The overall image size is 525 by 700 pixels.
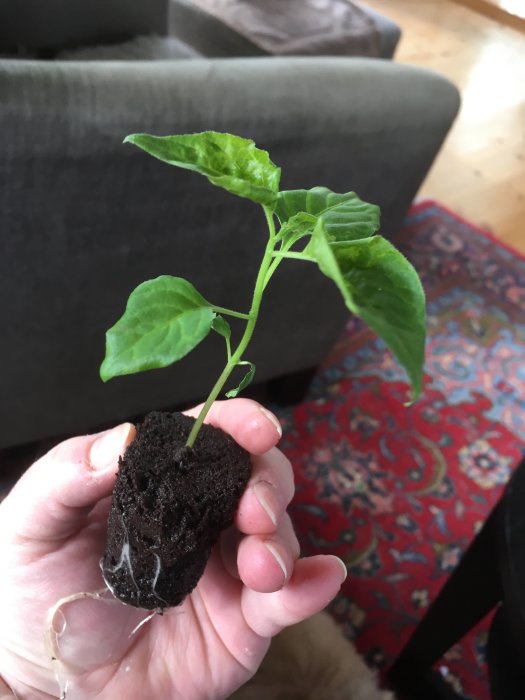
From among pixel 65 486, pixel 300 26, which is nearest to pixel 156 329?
pixel 65 486

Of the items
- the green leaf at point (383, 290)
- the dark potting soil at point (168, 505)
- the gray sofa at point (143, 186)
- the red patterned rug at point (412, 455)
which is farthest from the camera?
the red patterned rug at point (412, 455)

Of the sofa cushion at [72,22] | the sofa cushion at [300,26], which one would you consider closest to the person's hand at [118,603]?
the sofa cushion at [72,22]

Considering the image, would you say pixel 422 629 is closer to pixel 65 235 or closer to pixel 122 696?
pixel 122 696

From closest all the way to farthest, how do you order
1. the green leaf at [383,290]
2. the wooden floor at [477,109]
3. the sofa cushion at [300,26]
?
the green leaf at [383,290] → the sofa cushion at [300,26] → the wooden floor at [477,109]

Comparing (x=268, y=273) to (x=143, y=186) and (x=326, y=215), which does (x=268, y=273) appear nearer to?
(x=326, y=215)

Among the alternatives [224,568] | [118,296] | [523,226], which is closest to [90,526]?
[224,568]

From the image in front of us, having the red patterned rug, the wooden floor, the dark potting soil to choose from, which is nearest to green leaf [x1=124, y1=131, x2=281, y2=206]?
the dark potting soil

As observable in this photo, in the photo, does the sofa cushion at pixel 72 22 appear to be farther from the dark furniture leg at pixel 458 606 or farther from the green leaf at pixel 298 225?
the dark furniture leg at pixel 458 606
